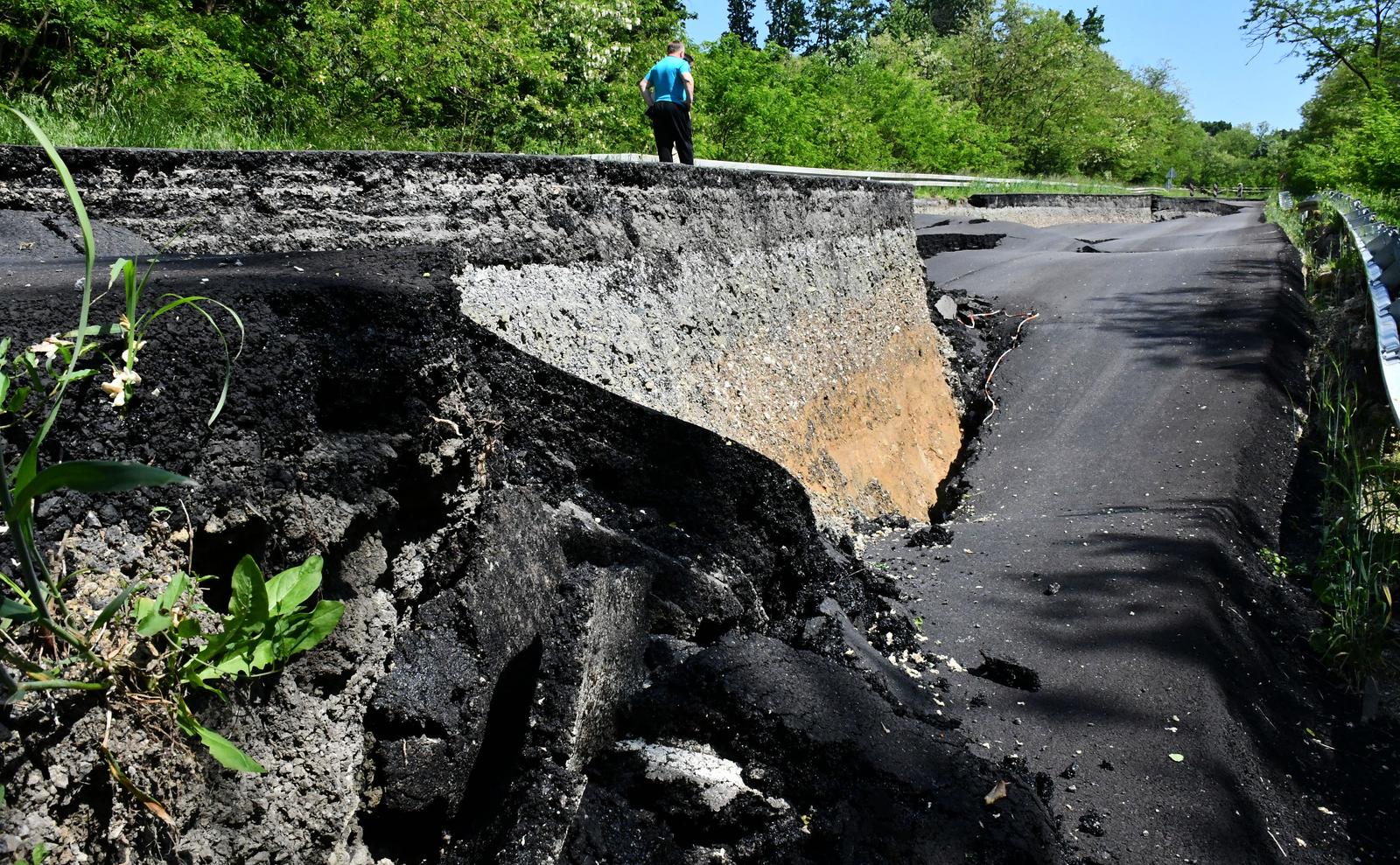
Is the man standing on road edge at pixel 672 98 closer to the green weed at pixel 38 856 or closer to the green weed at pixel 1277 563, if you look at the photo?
the green weed at pixel 1277 563

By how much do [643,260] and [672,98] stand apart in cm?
362

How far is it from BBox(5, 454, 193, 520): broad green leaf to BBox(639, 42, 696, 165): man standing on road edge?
692 centimetres

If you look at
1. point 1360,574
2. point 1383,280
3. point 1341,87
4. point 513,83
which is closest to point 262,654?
point 1360,574

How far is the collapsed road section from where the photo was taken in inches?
69.6

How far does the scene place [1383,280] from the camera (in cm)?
757

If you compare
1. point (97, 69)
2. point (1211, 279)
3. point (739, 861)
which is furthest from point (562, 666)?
point (1211, 279)

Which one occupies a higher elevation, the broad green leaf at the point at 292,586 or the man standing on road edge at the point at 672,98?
the man standing on road edge at the point at 672,98

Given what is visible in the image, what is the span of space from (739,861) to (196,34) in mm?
9960

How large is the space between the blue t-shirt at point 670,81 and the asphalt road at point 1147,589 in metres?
4.05

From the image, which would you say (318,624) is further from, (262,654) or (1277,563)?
(1277,563)

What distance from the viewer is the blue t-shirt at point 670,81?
7.80 metres

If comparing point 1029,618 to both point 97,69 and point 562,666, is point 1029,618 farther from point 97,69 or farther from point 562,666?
point 97,69

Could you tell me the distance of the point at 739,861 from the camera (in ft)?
7.41

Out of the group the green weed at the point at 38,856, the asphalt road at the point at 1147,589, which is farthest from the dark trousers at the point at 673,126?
the green weed at the point at 38,856
